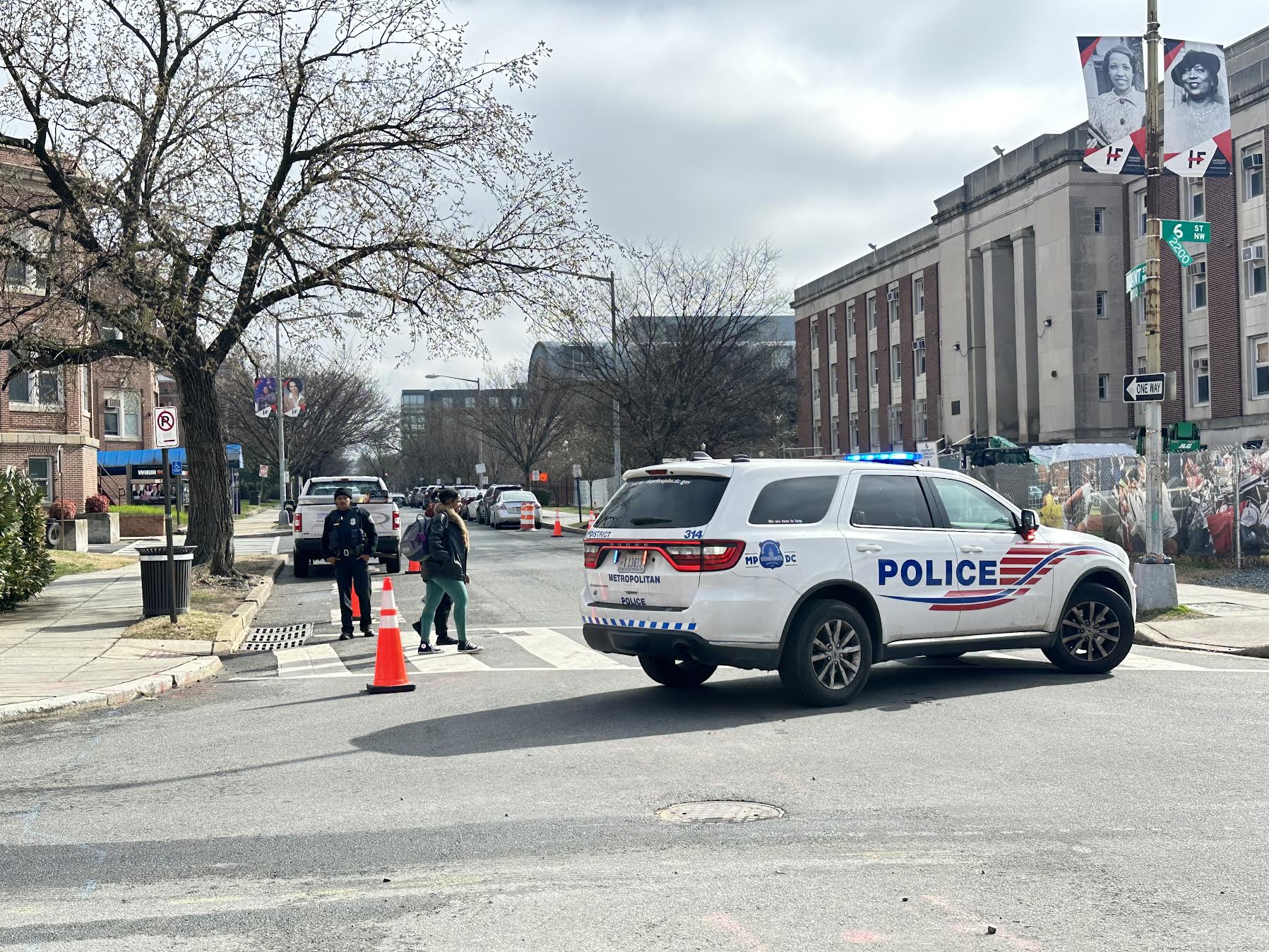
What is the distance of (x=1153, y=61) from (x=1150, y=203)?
5.92ft

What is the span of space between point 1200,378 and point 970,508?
3367cm

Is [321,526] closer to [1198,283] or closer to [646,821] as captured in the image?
[646,821]

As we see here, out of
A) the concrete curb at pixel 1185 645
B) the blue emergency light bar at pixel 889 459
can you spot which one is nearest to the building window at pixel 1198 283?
the concrete curb at pixel 1185 645

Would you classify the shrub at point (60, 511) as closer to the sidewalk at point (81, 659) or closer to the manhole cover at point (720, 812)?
the sidewalk at point (81, 659)

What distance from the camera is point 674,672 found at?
10461 millimetres

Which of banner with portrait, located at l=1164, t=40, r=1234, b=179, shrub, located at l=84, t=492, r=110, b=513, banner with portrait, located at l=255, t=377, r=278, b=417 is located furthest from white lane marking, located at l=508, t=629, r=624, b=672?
banner with portrait, located at l=255, t=377, r=278, b=417

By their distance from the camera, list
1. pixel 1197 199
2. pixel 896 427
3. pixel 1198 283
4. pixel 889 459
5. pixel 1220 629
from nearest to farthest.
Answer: pixel 889 459
pixel 1220 629
pixel 1197 199
pixel 1198 283
pixel 896 427

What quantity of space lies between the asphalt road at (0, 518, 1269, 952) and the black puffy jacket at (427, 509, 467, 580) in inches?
118

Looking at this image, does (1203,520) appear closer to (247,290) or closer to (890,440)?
(247,290)

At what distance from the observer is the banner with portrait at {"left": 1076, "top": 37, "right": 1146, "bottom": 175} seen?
16.5m

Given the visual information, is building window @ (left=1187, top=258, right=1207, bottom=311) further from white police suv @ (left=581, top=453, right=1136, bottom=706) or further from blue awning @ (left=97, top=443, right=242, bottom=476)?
blue awning @ (left=97, top=443, right=242, bottom=476)

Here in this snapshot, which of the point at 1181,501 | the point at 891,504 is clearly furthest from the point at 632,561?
the point at 1181,501

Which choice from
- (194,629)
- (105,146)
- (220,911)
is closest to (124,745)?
(220,911)

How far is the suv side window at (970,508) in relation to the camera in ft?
34.0
